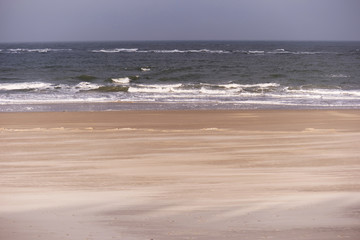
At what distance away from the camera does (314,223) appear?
472 cm

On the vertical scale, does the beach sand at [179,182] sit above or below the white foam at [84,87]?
above

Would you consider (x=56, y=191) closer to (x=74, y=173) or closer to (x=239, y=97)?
(x=74, y=173)

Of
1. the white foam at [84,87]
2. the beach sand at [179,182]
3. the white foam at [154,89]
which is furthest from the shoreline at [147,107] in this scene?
the white foam at [84,87]

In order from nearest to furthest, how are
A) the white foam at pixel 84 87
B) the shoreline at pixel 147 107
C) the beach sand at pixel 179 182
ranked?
1. the beach sand at pixel 179 182
2. the shoreline at pixel 147 107
3. the white foam at pixel 84 87

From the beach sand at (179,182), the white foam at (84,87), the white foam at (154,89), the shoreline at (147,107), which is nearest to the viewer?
the beach sand at (179,182)

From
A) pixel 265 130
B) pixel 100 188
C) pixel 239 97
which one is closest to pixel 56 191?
pixel 100 188

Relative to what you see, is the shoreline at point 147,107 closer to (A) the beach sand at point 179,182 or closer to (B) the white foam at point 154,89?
(A) the beach sand at point 179,182

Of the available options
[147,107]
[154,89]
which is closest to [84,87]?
[154,89]

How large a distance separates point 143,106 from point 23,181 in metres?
9.24

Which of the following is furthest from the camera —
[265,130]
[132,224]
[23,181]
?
[265,130]

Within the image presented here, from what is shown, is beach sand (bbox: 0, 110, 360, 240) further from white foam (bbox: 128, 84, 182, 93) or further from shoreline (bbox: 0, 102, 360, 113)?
white foam (bbox: 128, 84, 182, 93)

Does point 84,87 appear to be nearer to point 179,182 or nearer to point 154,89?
point 154,89

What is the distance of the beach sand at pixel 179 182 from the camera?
464cm

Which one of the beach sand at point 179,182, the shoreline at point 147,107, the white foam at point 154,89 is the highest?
the beach sand at point 179,182
